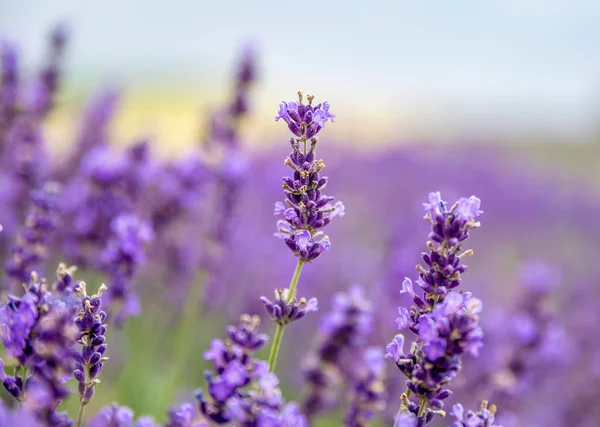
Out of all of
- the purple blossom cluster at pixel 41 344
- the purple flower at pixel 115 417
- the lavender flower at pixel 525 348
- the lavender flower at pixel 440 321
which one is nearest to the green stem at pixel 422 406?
the lavender flower at pixel 440 321

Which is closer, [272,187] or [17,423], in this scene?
[17,423]

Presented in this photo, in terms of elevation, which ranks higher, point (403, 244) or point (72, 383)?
point (403, 244)

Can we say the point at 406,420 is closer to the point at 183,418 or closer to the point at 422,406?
the point at 422,406

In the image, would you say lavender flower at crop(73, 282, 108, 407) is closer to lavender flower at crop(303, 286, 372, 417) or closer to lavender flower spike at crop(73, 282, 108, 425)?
lavender flower spike at crop(73, 282, 108, 425)

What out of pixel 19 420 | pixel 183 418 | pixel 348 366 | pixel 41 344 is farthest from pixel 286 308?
pixel 348 366

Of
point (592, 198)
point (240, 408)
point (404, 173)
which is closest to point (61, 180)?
point (240, 408)

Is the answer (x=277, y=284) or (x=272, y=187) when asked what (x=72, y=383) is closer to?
(x=277, y=284)
